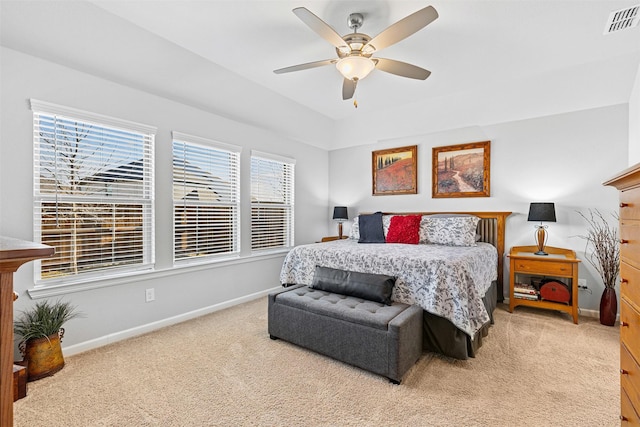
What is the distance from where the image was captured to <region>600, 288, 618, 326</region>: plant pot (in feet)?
10.0

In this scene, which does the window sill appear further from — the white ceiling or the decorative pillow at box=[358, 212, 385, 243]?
the white ceiling

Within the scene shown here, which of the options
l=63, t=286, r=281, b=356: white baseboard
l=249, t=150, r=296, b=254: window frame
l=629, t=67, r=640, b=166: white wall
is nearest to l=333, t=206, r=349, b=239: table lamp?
l=249, t=150, r=296, b=254: window frame

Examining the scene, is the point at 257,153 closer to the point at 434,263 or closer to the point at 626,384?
the point at 434,263

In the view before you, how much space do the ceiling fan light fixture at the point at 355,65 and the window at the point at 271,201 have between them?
6.51ft

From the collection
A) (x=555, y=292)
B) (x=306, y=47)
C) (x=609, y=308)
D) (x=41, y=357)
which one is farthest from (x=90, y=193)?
(x=609, y=308)

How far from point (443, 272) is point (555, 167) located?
2.44m

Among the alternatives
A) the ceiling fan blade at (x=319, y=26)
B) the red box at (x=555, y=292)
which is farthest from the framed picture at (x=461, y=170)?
the ceiling fan blade at (x=319, y=26)

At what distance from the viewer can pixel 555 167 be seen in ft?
11.8

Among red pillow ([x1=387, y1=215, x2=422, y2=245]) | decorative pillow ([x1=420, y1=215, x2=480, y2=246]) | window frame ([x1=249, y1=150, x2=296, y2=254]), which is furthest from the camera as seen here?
window frame ([x1=249, y1=150, x2=296, y2=254])

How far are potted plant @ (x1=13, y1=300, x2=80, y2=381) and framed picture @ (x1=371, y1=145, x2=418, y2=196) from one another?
4.24 metres

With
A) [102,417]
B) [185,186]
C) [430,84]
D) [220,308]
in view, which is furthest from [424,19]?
[220,308]

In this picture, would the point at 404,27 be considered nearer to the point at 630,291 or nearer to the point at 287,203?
the point at 630,291

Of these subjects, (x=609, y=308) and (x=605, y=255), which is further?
(x=605, y=255)

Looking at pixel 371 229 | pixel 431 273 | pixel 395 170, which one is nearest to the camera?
pixel 431 273
